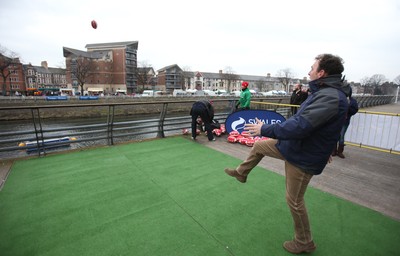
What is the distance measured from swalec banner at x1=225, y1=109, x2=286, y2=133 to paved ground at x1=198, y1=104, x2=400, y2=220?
1118 mm

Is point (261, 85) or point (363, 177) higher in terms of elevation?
point (261, 85)

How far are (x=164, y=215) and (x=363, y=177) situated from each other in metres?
3.68

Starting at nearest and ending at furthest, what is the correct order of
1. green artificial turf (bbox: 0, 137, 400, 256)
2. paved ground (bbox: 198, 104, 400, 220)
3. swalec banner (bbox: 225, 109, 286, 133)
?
1. green artificial turf (bbox: 0, 137, 400, 256)
2. paved ground (bbox: 198, 104, 400, 220)
3. swalec banner (bbox: 225, 109, 286, 133)

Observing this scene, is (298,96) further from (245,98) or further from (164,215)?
(164,215)

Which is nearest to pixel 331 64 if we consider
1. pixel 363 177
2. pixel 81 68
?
pixel 363 177

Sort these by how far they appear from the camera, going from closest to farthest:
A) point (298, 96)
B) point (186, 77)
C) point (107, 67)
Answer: point (298, 96) < point (107, 67) < point (186, 77)

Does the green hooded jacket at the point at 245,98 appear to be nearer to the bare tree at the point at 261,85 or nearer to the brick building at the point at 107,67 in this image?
the brick building at the point at 107,67

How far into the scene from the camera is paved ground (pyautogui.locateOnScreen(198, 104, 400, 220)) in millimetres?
3113

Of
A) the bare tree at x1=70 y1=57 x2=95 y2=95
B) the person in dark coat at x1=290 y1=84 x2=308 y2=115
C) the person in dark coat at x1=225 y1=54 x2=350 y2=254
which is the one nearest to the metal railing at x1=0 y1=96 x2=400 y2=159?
the person in dark coat at x1=290 y1=84 x2=308 y2=115

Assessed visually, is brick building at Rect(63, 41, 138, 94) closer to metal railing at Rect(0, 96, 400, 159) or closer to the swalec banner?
metal railing at Rect(0, 96, 400, 159)

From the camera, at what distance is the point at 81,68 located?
57438 millimetres

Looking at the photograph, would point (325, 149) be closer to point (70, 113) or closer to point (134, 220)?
point (134, 220)

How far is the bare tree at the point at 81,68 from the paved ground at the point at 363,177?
200ft

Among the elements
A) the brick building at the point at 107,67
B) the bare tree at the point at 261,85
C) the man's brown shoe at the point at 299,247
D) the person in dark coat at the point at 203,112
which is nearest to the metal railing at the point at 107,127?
the person in dark coat at the point at 203,112
